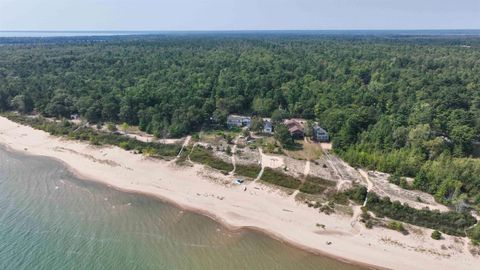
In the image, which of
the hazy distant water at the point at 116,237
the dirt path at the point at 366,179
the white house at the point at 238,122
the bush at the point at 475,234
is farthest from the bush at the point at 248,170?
the bush at the point at 475,234

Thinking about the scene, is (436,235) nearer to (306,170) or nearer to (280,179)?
(306,170)

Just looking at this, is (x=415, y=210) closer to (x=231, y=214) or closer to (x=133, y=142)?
(x=231, y=214)

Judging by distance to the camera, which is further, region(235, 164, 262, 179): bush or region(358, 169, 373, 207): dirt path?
region(235, 164, 262, 179): bush

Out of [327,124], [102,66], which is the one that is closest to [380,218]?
[327,124]

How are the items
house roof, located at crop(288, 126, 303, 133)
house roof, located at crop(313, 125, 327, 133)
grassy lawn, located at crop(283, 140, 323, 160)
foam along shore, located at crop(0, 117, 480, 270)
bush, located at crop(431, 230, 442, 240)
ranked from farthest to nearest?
1. house roof, located at crop(288, 126, 303, 133)
2. house roof, located at crop(313, 125, 327, 133)
3. grassy lawn, located at crop(283, 140, 323, 160)
4. bush, located at crop(431, 230, 442, 240)
5. foam along shore, located at crop(0, 117, 480, 270)

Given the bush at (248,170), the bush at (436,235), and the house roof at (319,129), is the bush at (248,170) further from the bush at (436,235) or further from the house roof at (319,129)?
the bush at (436,235)

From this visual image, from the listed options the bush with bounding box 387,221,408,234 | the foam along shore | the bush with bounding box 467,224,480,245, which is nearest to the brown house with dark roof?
the foam along shore

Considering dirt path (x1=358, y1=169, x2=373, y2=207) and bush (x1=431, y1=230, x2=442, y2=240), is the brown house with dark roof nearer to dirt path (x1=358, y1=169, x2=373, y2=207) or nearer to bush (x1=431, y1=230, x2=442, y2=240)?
dirt path (x1=358, y1=169, x2=373, y2=207)
